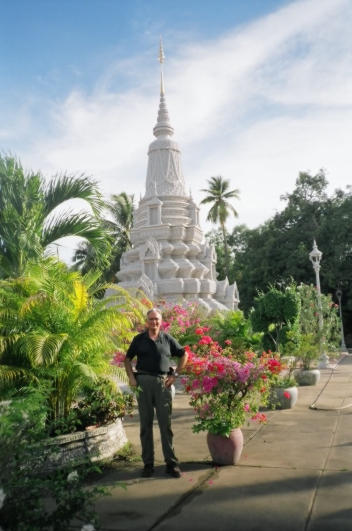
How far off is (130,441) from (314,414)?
11.4ft

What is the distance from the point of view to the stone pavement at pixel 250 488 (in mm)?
3971

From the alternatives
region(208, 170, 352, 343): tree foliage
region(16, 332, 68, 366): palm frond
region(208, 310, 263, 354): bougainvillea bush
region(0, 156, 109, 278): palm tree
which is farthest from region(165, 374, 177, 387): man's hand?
region(208, 170, 352, 343): tree foliage

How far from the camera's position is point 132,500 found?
4508 millimetres

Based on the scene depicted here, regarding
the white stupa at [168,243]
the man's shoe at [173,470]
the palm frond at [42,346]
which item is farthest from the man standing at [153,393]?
the white stupa at [168,243]

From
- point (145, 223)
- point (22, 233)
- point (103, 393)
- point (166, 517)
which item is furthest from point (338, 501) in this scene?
point (145, 223)

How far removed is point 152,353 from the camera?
535 cm

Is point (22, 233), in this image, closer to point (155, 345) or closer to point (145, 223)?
point (155, 345)

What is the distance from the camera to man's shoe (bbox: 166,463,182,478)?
16.8 ft

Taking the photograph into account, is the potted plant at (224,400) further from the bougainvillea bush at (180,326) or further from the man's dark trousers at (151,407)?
the bougainvillea bush at (180,326)

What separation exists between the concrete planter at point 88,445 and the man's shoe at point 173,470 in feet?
2.52

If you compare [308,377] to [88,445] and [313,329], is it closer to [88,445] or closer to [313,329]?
[313,329]

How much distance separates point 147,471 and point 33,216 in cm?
465

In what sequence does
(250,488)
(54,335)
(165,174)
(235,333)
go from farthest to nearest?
(165,174) → (235,333) → (54,335) → (250,488)

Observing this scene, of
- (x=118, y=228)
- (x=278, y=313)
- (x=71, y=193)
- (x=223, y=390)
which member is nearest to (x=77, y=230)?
(x=71, y=193)
